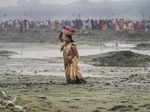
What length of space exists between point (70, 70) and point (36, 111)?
5.70m

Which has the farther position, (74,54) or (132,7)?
(132,7)

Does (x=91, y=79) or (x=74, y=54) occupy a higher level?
(x=74, y=54)

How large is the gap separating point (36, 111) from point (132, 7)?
177 meters

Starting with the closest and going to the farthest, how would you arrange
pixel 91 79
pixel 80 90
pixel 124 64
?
pixel 80 90
pixel 91 79
pixel 124 64

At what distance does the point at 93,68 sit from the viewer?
1909cm

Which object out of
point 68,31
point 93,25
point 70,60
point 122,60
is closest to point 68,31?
point 68,31

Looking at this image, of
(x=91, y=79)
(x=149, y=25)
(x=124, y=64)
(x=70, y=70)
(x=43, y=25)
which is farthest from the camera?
(x=43, y=25)

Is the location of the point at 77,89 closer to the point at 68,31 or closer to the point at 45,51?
the point at 68,31

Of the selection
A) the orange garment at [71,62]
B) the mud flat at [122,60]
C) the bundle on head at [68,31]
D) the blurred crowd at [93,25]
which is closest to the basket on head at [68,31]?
Answer: the bundle on head at [68,31]

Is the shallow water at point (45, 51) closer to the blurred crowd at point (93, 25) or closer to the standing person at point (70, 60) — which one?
the standing person at point (70, 60)

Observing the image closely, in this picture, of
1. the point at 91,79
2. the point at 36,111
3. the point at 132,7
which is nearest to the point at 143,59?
the point at 91,79

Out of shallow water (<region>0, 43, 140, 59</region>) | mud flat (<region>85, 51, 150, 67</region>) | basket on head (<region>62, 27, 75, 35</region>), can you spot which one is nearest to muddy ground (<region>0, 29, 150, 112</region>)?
mud flat (<region>85, 51, 150, 67</region>)

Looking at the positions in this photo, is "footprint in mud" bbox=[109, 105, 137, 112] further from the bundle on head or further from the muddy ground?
the bundle on head

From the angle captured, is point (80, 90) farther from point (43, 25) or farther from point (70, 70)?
point (43, 25)
